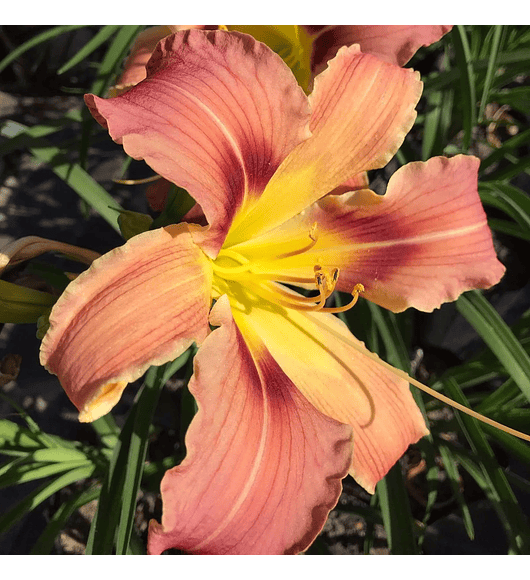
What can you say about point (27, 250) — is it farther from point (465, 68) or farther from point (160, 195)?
point (465, 68)

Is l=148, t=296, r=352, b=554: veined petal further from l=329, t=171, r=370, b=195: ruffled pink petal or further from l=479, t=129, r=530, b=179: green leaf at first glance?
l=479, t=129, r=530, b=179: green leaf

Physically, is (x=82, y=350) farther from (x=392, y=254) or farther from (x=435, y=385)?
(x=435, y=385)

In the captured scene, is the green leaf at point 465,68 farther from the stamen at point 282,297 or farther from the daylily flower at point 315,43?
the stamen at point 282,297

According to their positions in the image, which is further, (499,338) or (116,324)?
(499,338)

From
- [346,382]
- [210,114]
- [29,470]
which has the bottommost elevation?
[29,470]

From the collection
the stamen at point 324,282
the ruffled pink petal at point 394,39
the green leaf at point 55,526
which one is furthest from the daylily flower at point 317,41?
the green leaf at point 55,526

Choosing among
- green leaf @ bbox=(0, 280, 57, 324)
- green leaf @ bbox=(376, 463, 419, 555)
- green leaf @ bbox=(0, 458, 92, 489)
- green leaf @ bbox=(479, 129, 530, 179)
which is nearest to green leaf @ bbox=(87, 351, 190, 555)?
green leaf @ bbox=(0, 458, 92, 489)

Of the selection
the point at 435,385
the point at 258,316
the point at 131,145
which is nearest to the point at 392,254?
the point at 258,316

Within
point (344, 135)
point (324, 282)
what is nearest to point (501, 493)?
point (324, 282)
